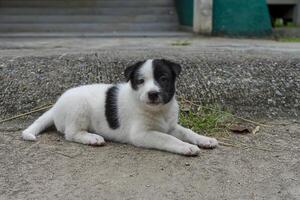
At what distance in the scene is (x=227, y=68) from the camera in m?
6.62

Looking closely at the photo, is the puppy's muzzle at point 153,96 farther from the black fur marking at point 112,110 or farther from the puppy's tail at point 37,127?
the puppy's tail at point 37,127

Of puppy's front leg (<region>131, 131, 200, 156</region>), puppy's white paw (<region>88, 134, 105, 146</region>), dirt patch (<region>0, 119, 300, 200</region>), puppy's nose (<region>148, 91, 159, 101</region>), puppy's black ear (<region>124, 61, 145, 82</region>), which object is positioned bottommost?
dirt patch (<region>0, 119, 300, 200</region>)

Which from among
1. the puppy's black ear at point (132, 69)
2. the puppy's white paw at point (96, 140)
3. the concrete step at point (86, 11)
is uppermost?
the puppy's black ear at point (132, 69)

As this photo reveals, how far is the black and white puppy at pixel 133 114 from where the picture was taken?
445 cm

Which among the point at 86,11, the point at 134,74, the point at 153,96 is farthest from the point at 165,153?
the point at 86,11

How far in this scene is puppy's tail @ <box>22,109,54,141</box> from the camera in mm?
4883

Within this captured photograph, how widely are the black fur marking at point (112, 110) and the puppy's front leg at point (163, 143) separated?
266mm

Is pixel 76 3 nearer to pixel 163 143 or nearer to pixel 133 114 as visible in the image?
pixel 133 114

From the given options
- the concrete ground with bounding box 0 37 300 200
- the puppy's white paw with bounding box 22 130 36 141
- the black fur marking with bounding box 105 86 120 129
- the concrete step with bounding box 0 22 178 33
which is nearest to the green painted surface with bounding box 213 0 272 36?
the concrete step with bounding box 0 22 178 33

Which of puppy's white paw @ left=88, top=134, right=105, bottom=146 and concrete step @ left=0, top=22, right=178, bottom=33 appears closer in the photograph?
puppy's white paw @ left=88, top=134, right=105, bottom=146

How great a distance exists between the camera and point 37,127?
5.09 m

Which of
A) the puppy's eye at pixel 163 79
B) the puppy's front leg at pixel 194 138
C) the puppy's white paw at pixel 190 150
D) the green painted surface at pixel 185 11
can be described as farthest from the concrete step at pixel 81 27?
the puppy's white paw at pixel 190 150

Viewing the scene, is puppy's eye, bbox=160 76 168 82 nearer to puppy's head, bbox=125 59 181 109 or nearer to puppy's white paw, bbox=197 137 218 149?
puppy's head, bbox=125 59 181 109

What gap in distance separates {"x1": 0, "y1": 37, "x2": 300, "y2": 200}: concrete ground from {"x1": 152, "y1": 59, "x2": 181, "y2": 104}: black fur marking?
0.53 metres
